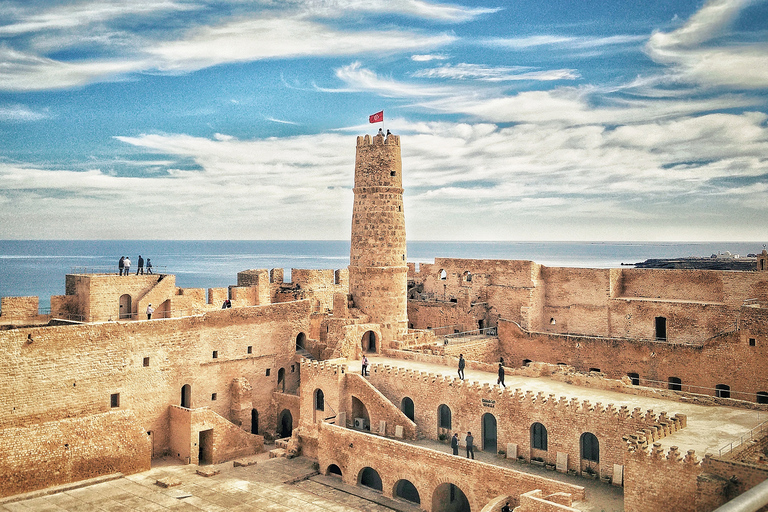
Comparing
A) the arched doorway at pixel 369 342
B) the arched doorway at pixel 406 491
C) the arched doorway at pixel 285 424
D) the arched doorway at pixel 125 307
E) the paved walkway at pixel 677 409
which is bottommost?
the arched doorway at pixel 406 491

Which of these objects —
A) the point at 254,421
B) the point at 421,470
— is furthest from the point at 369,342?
the point at 421,470

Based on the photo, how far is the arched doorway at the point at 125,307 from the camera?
3136 centimetres

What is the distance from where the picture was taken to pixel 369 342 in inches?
1316

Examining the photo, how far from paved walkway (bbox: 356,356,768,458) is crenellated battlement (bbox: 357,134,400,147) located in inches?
442

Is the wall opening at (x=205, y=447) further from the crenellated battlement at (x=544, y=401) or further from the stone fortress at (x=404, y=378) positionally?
the crenellated battlement at (x=544, y=401)

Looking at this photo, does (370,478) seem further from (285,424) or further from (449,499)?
(285,424)

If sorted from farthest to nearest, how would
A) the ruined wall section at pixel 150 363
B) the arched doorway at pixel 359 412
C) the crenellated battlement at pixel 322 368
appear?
the crenellated battlement at pixel 322 368
the arched doorway at pixel 359 412
the ruined wall section at pixel 150 363

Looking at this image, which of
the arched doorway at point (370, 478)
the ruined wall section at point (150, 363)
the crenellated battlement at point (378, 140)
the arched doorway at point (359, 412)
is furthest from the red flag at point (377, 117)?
the arched doorway at point (370, 478)

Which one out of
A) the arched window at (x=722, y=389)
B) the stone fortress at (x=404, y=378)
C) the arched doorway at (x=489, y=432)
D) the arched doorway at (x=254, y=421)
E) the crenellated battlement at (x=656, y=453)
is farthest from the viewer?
the arched doorway at (x=254, y=421)

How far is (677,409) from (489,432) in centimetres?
669

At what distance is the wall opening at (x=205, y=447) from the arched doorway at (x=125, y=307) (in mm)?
7554

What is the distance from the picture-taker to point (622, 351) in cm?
2995

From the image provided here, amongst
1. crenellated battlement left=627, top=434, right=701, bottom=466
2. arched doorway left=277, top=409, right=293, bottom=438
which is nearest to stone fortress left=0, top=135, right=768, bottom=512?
crenellated battlement left=627, top=434, right=701, bottom=466

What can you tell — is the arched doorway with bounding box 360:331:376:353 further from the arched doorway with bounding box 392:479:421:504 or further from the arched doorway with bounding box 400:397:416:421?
the arched doorway with bounding box 392:479:421:504
